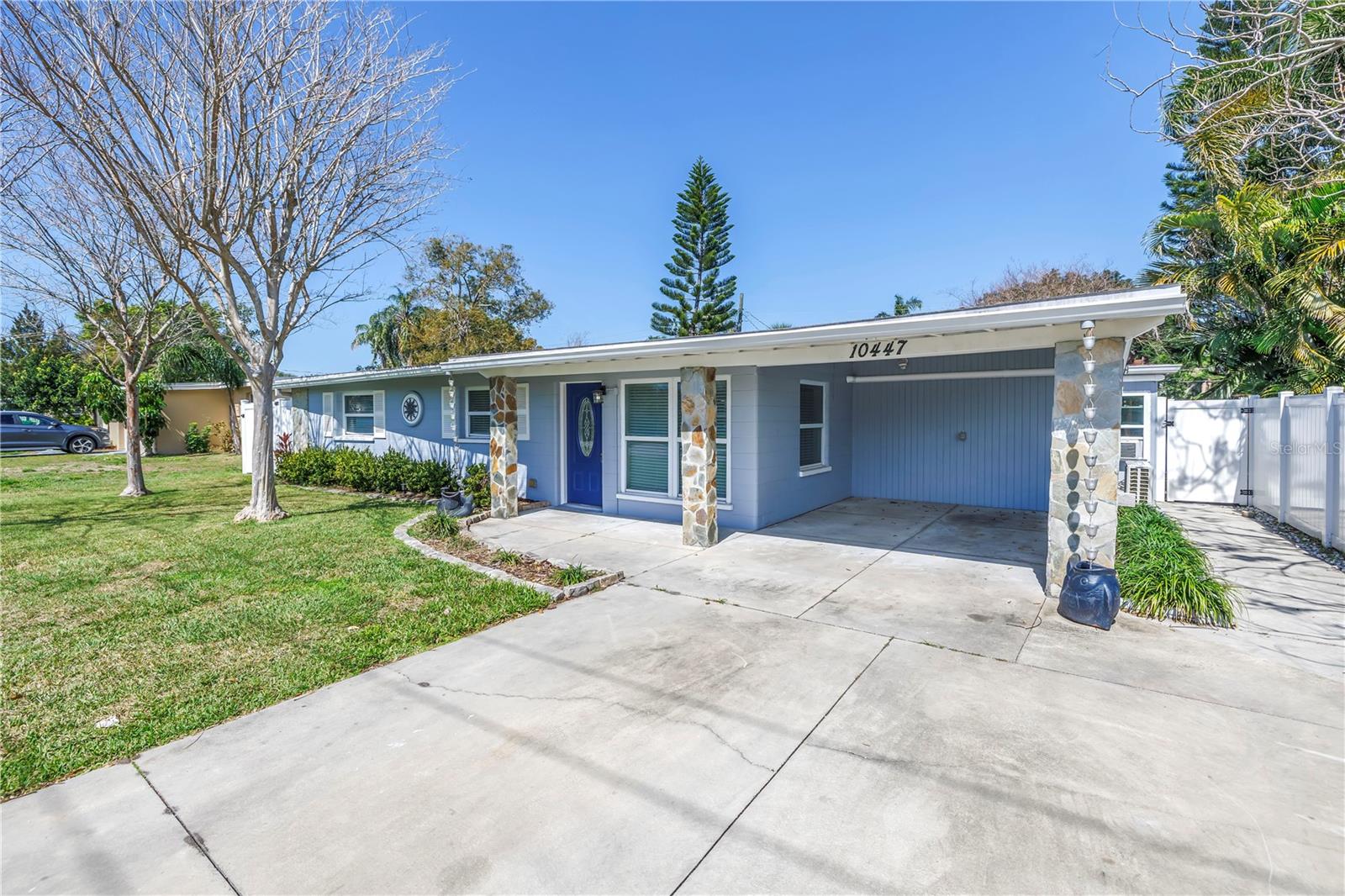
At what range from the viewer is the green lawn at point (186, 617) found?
3.25 m

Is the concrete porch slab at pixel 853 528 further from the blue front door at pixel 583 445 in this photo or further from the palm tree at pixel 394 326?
the palm tree at pixel 394 326

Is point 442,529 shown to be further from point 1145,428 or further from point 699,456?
point 1145,428

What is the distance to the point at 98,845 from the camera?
2.30 meters

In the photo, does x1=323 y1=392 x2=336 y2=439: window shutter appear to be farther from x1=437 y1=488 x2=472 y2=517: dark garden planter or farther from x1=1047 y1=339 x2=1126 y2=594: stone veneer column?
x1=1047 y1=339 x2=1126 y2=594: stone veneer column

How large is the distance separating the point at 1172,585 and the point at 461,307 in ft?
82.8

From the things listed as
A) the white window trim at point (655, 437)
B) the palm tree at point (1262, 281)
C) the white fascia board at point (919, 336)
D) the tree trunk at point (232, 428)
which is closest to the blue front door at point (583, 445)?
the white window trim at point (655, 437)

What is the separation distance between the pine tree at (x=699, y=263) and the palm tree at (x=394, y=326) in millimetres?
10953

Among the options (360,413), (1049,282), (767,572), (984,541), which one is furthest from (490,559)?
(1049,282)

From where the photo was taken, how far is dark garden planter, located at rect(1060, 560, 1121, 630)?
4.45 m

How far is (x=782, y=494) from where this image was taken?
859cm

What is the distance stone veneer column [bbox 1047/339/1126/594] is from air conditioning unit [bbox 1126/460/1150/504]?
5.62 m

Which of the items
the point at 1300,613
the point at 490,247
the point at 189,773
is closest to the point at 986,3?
the point at 1300,613

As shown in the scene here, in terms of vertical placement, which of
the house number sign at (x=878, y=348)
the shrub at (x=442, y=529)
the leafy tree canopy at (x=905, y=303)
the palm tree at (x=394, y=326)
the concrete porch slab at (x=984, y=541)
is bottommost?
the concrete porch slab at (x=984, y=541)

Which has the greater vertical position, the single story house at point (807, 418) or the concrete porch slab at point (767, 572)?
the single story house at point (807, 418)
